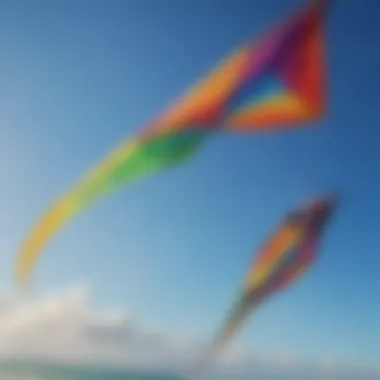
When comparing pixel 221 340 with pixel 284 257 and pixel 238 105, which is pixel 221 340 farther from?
pixel 238 105

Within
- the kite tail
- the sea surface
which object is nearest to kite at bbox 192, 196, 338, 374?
the kite tail

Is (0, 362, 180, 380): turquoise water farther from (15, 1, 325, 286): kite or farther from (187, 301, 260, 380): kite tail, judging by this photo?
(15, 1, 325, 286): kite

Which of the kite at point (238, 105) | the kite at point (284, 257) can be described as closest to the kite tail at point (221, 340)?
the kite at point (284, 257)

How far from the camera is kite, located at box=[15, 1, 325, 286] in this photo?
1.54 metres

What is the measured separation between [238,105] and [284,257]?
36 centimetres

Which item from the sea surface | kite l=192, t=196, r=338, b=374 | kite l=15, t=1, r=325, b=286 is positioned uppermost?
kite l=15, t=1, r=325, b=286

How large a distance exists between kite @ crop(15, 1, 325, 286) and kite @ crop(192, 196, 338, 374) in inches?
8.2

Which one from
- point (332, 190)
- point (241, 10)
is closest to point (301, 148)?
point (332, 190)

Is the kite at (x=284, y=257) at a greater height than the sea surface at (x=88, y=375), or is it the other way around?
the kite at (x=284, y=257)

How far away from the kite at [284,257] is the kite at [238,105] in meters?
0.21

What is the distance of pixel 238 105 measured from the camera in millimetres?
1569

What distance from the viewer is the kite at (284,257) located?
1.52 meters

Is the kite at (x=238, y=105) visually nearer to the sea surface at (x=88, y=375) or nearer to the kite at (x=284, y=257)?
the kite at (x=284, y=257)

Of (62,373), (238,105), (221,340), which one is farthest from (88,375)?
(238,105)
